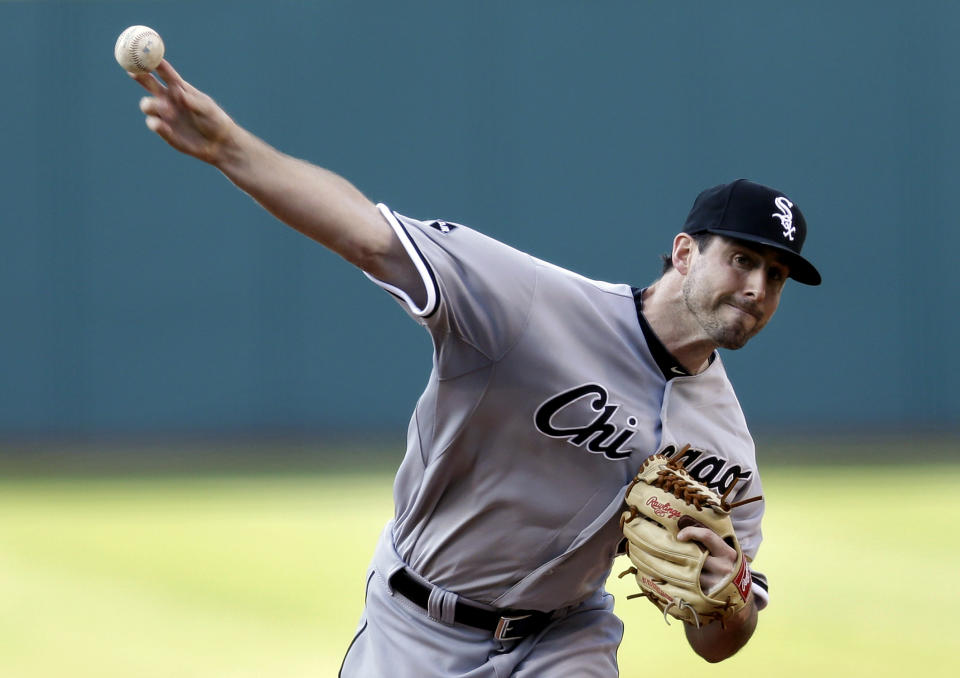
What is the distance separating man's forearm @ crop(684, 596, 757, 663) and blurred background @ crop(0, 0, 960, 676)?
6749mm

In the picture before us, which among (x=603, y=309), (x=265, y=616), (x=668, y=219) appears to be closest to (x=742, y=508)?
(x=603, y=309)

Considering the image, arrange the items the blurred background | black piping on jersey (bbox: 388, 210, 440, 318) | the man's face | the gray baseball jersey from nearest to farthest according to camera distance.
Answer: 1. black piping on jersey (bbox: 388, 210, 440, 318)
2. the gray baseball jersey
3. the man's face
4. the blurred background

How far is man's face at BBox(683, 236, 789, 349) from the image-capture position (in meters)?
2.71

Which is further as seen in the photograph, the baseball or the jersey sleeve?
the jersey sleeve

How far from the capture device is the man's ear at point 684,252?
2848 mm

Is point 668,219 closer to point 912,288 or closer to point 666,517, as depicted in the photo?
point 912,288

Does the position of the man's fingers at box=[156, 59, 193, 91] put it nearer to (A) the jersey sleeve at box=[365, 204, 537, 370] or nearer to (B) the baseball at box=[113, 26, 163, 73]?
(B) the baseball at box=[113, 26, 163, 73]

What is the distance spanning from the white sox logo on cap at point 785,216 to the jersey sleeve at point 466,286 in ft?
2.08

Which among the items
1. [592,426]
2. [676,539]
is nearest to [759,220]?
[592,426]

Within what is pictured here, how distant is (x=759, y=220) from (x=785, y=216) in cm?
7

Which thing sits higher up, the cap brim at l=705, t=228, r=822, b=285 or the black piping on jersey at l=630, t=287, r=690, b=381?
the cap brim at l=705, t=228, r=822, b=285

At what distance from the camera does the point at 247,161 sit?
1952 millimetres

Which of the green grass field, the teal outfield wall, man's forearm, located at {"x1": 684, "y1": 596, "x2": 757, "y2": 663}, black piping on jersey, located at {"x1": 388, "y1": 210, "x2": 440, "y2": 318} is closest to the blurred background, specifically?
the teal outfield wall

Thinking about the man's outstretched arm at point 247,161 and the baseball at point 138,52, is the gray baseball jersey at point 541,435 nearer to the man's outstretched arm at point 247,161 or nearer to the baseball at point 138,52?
the man's outstretched arm at point 247,161
